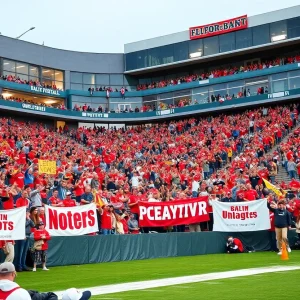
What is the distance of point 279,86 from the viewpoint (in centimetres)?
5956

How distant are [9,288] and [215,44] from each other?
5918 centimetres

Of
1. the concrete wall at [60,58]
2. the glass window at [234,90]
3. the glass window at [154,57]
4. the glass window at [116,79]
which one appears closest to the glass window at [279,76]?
the glass window at [234,90]

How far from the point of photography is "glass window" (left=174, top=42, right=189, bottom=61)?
65.1m

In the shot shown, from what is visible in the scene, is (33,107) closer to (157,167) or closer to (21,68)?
(21,68)

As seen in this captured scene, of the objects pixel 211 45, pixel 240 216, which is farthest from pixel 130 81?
pixel 240 216

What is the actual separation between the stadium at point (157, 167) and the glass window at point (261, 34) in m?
0.12

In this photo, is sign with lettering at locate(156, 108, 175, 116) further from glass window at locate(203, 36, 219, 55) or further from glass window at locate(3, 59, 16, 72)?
glass window at locate(3, 59, 16, 72)

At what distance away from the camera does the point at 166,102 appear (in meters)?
66.3

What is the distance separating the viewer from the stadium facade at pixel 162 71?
195 ft

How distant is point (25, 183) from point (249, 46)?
39.7m

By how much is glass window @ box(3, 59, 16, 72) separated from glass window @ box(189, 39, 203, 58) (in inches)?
677

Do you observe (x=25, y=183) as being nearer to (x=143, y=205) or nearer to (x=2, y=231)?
(x=143, y=205)

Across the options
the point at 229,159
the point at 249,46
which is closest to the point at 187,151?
the point at 229,159

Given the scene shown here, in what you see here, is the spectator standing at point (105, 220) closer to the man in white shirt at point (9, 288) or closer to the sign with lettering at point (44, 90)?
the man in white shirt at point (9, 288)
